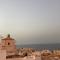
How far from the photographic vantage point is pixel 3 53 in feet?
41.5

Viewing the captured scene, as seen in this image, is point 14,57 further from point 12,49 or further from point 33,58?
point 12,49

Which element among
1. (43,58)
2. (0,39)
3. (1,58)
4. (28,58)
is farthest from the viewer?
Answer: (0,39)

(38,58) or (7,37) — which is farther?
(7,37)

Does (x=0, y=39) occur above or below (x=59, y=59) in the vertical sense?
above

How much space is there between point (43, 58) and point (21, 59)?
1956 mm

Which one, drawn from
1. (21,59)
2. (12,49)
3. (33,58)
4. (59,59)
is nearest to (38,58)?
(33,58)

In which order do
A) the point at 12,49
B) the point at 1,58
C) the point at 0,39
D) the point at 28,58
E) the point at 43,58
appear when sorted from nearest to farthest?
the point at 1,58 → the point at 28,58 → the point at 43,58 → the point at 0,39 → the point at 12,49

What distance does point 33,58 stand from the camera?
1383 cm

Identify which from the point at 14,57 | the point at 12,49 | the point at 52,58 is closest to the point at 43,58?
the point at 52,58

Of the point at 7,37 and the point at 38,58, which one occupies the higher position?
the point at 7,37

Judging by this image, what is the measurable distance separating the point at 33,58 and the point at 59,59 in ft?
10.4

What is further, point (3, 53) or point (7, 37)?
point (7, 37)

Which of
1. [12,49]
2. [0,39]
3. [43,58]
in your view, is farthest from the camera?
[12,49]

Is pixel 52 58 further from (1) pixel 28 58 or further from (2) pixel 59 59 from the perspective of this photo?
(1) pixel 28 58
